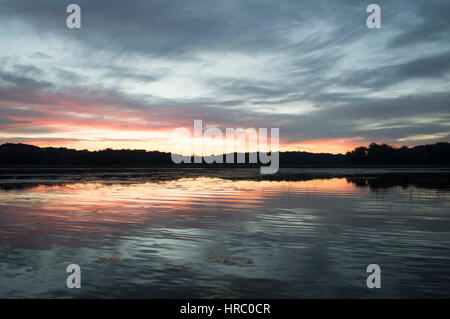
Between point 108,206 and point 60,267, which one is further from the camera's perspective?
point 108,206

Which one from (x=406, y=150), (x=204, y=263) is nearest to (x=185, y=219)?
(x=204, y=263)

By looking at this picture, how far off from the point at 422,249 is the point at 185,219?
32.6ft

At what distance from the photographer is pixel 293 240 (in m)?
12.4

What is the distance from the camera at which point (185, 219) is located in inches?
667

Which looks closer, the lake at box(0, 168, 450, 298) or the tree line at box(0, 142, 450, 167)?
the lake at box(0, 168, 450, 298)

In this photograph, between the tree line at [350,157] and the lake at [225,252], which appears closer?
the lake at [225,252]

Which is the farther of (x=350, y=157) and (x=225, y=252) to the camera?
(x=350, y=157)

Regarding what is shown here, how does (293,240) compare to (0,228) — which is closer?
(293,240)

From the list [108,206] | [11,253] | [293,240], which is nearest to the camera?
[11,253]
